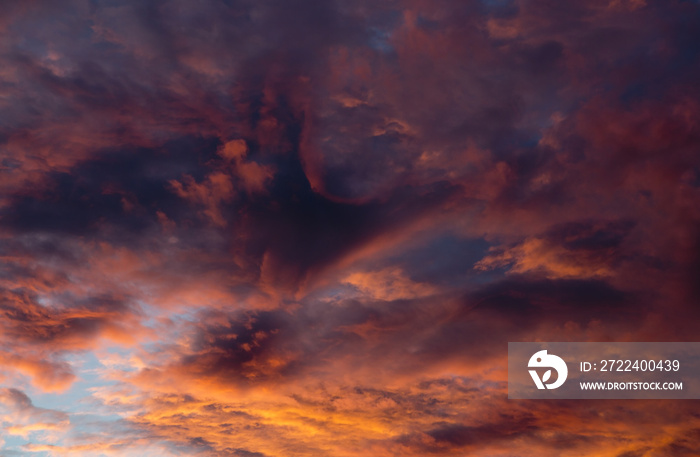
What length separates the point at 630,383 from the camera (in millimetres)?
49750

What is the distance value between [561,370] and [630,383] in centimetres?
729

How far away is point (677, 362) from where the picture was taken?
47.1 metres

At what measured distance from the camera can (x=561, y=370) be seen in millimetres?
50594

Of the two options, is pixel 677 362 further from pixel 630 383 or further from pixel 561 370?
pixel 561 370

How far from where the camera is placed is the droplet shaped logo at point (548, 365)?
163 ft

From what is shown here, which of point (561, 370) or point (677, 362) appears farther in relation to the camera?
point (561, 370)

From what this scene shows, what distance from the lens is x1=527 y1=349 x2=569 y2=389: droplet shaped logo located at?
163 ft

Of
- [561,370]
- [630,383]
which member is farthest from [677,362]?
[561,370]

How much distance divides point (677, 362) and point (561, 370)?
11.1 metres

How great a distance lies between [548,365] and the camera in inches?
1982
